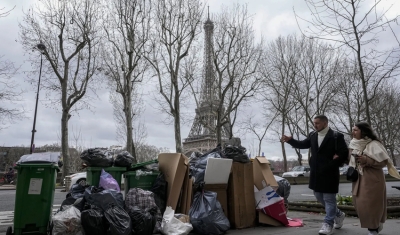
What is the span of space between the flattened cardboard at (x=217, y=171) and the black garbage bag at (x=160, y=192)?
0.66 meters

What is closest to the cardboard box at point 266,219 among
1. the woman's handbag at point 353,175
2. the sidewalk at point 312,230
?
the sidewalk at point 312,230

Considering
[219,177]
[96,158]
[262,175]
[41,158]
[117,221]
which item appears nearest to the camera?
[117,221]

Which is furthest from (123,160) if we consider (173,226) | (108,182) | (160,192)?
(173,226)

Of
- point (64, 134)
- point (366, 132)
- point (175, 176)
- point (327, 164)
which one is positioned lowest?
point (175, 176)

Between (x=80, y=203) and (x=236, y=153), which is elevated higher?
(x=236, y=153)

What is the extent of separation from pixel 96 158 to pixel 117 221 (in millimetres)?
1267

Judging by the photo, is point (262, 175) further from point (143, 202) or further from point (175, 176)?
point (143, 202)

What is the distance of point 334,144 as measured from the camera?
529cm

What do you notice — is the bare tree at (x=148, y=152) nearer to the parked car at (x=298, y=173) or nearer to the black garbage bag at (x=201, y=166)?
the parked car at (x=298, y=173)

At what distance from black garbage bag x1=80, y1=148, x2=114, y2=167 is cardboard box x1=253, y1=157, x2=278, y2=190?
2.48 metres

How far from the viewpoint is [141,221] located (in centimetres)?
477

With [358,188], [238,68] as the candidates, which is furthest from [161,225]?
[238,68]

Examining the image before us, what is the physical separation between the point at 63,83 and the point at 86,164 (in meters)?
18.6

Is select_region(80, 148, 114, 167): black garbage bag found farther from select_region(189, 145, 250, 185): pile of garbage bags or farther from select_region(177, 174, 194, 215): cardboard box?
select_region(189, 145, 250, 185): pile of garbage bags
